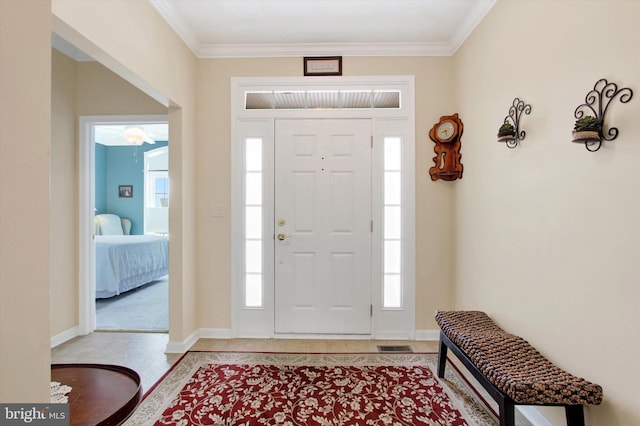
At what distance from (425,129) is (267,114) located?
5.09 feet

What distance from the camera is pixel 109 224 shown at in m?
6.43

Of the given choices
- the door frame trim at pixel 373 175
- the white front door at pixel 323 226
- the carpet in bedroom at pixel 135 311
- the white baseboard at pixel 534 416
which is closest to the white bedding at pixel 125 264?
the carpet in bedroom at pixel 135 311

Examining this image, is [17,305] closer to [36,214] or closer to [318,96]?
[36,214]

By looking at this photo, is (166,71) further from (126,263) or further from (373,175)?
(126,263)

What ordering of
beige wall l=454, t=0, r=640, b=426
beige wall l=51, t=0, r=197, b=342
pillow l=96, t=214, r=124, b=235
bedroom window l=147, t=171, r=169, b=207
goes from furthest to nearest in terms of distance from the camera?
bedroom window l=147, t=171, r=169, b=207 → pillow l=96, t=214, r=124, b=235 → beige wall l=51, t=0, r=197, b=342 → beige wall l=454, t=0, r=640, b=426

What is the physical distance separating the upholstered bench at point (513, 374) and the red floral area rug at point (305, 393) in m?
0.41

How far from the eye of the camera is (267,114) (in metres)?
2.88

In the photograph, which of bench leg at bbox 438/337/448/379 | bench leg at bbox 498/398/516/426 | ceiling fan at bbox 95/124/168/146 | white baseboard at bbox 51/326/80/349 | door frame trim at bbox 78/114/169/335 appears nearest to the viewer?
bench leg at bbox 498/398/516/426

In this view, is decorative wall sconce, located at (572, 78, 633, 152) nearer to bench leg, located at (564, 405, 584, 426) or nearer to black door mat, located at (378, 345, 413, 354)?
bench leg, located at (564, 405, 584, 426)

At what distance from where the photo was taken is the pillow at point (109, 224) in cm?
622

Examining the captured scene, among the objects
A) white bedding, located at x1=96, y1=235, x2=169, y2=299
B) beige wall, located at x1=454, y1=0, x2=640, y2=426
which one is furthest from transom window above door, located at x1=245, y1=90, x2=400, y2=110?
white bedding, located at x1=96, y1=235, x2=169, y2=299

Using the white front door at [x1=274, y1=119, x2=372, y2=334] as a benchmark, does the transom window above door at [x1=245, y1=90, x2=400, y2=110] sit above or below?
above

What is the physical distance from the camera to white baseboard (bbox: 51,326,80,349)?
271cm

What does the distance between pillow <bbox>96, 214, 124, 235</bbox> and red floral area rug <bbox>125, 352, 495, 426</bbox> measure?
519 cm
